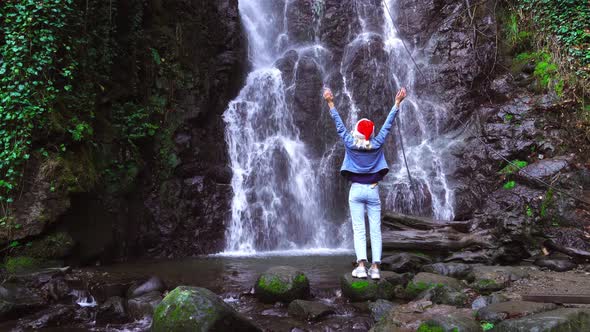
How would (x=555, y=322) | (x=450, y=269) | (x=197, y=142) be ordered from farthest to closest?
1. (x=197, y=142)
2. (x=450, y=269)
3. (x=555, y=322)

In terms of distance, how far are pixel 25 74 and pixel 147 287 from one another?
4.39 metres

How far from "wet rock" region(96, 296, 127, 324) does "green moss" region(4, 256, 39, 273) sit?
2.14 m

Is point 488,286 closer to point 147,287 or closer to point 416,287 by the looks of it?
point 416,287

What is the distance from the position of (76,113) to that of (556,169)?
10247 millimetres

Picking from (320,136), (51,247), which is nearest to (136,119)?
(51,247)

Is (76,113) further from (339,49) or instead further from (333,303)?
(339,49)

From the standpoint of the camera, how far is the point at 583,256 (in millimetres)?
6852

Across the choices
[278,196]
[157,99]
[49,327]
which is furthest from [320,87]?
[49,327]

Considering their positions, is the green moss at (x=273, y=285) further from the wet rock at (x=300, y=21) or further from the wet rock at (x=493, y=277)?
the wet rock at (x=300, y=21)

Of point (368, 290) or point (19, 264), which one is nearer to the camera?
point (368, 290)

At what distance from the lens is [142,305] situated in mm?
5711

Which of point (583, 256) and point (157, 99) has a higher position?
point (157, 99)

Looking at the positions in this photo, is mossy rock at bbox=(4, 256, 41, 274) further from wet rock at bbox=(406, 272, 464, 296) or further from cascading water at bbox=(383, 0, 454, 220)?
cascading water at bbox=(383, 0, 454, 220)

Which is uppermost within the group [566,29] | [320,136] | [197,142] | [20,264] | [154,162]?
[566,29]
